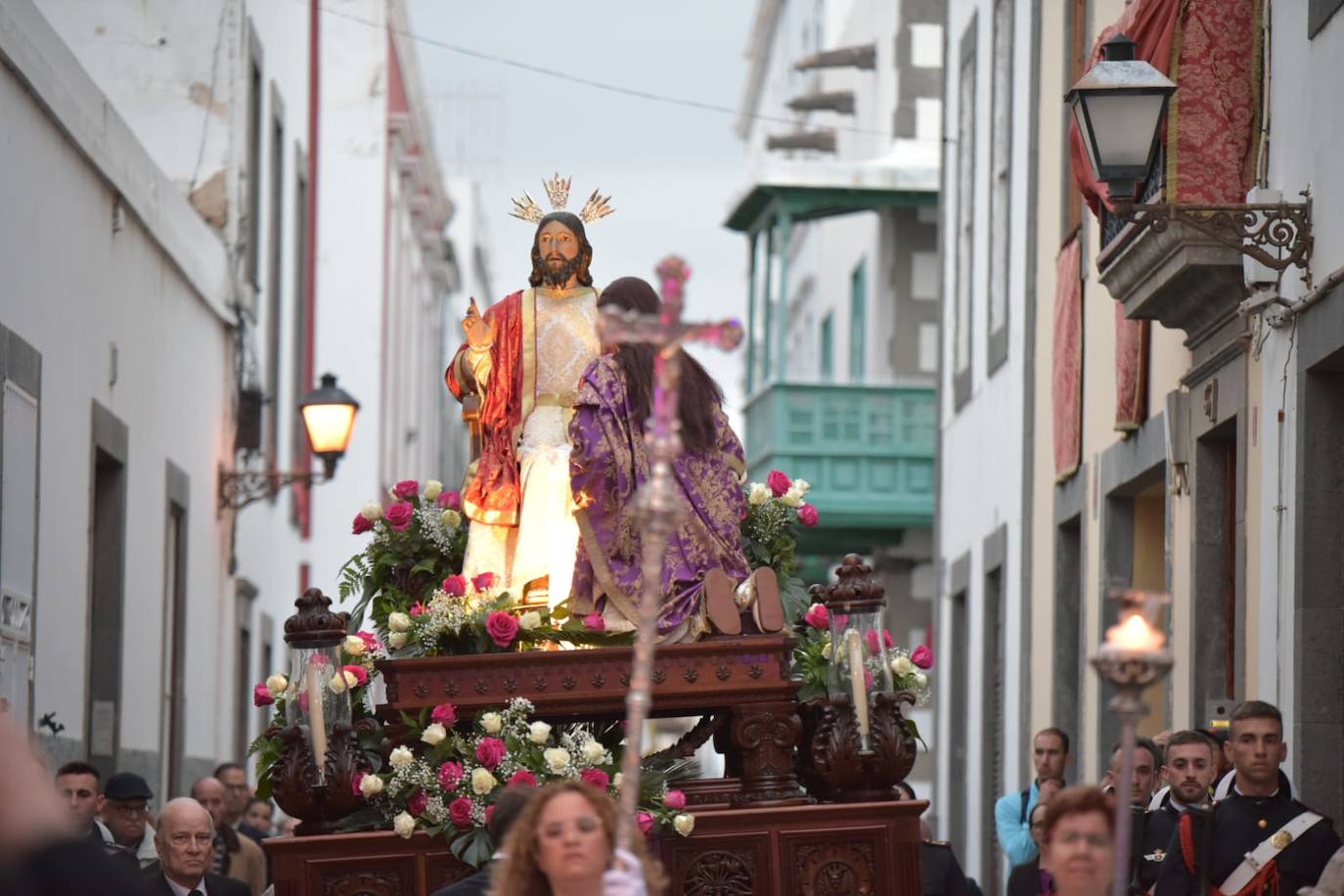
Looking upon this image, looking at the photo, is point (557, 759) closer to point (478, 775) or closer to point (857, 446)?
point (478, 775)

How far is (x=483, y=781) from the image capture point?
10.6 metres

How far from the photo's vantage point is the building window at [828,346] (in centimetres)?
3753

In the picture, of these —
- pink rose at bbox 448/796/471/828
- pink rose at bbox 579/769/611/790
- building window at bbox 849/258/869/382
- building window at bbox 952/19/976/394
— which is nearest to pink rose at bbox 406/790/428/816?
pink rose at bbox 448/796/471/828

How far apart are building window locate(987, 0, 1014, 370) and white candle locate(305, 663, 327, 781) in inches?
427

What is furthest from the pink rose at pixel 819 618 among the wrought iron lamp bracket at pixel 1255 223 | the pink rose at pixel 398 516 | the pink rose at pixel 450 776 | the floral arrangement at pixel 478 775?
the wrought iron lamp bracket at pixel 1255 223

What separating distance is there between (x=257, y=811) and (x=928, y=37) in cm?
1792

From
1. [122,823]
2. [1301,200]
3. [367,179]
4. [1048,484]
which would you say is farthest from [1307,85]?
[367,179]

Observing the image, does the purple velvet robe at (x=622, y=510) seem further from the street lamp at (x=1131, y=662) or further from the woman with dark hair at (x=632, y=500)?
the street lamp at (x=1131, y=662)

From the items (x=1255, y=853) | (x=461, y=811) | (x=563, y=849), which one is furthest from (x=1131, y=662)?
(x=461, y=811)

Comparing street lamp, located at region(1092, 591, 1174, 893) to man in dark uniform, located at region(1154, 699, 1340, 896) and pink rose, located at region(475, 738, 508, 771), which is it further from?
pink rose, located at region(475, 738, 508, 771)

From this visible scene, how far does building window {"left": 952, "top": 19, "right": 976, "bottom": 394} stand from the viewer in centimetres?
2331

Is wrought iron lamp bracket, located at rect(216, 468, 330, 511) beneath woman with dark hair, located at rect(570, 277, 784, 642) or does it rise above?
above

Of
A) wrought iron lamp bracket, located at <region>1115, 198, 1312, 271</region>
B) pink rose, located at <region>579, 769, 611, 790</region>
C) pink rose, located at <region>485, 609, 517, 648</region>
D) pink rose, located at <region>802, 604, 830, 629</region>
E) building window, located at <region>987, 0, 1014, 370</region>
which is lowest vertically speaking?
pink rose, located at <region>579, 769, 611, 790</region>

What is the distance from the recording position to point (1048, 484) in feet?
63.8
